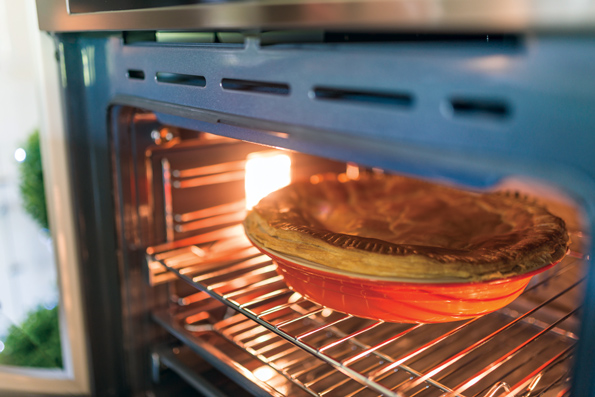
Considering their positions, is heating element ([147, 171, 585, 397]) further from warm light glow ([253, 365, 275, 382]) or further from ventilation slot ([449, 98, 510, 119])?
ventilation slot ([449, 98, 510, 119])

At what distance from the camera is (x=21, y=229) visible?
157cm

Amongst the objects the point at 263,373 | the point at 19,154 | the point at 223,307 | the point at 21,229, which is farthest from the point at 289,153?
the point at 21,229

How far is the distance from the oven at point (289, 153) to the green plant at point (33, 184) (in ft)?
2.04

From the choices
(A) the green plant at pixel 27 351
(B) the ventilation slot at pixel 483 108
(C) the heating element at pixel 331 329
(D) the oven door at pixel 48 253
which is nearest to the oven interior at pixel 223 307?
(C) the heating element at pixel 331 329

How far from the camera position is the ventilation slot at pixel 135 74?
80 centimetres

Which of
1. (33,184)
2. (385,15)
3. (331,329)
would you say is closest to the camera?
(385,15)

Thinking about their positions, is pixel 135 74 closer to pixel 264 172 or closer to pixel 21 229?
pixel 264 172

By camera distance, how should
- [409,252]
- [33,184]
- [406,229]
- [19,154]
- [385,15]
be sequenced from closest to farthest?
1. [385,15]
2. [409,252]
3. [406,229]
4. [19,154]
5. [33,184]

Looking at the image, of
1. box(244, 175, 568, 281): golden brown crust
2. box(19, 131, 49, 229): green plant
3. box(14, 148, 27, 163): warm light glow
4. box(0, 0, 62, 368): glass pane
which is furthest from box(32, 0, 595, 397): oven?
box(19, 131, 49, 229): green plant

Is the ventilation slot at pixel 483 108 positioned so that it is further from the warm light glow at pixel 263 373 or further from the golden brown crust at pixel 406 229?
the warm light glow at pixel 263 373

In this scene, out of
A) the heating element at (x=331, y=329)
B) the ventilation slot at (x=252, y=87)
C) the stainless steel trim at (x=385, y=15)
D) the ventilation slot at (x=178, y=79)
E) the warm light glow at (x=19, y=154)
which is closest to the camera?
the stainless steel trim at (x=385, y=15)

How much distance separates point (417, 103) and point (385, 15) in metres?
0.08

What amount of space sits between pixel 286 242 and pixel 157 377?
21.8 inches

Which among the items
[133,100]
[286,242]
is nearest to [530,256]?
[286,242]
